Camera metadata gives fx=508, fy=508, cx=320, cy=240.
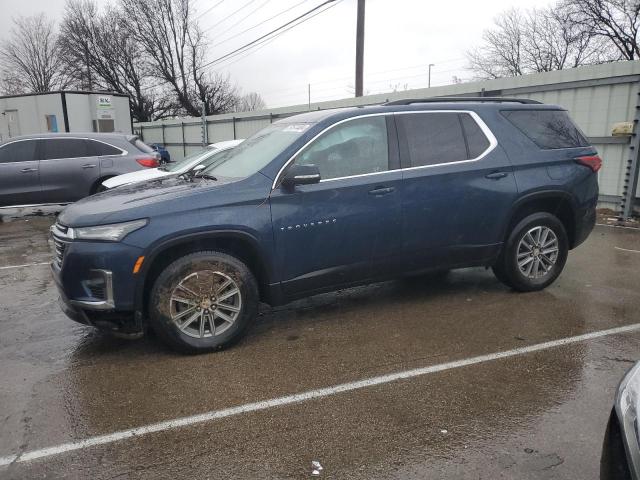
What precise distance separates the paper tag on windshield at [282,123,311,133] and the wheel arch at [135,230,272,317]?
44.2 inches

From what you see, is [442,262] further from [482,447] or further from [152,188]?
[152,188]

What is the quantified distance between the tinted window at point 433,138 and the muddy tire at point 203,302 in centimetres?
191

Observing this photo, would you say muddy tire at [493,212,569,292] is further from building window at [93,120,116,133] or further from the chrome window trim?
building window at [93,120,116,133]

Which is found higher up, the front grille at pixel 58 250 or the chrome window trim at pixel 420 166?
the chrome window trim at pixel 420 166

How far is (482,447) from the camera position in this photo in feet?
9.14

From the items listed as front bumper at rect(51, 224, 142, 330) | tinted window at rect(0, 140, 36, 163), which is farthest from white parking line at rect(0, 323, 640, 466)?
tinted window at rect(0, 140, 36, 163)

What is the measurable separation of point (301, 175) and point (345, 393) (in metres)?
1.69

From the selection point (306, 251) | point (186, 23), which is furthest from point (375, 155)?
point (186, 23)

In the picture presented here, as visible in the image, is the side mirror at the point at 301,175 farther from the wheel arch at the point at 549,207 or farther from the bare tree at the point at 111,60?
the bare tree at the point at 111,60

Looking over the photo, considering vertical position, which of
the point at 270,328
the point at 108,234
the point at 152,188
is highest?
the point at 152,188

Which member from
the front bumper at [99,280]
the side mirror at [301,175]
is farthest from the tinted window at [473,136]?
the front bumper at [99,280]

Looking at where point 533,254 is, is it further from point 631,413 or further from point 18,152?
point 18,152

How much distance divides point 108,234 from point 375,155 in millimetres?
2310

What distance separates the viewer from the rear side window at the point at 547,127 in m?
5.21
